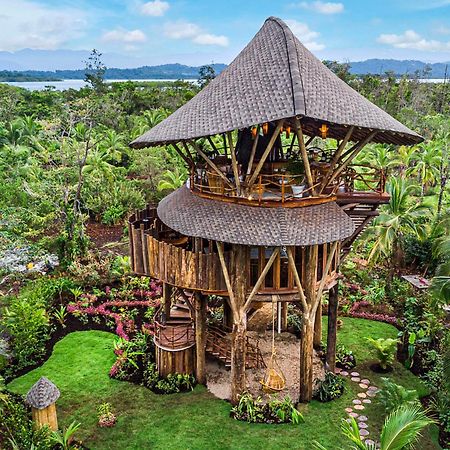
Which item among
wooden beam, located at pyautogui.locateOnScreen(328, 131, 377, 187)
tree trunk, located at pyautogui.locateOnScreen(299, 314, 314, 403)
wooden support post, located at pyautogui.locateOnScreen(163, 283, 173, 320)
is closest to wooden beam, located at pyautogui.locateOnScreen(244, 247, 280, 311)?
tree trunk, located at pyautogui.locateOnScreen(299, 314, 314, 403)

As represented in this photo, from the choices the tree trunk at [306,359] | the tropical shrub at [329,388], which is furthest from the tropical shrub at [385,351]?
the tree trunk at [306,359]

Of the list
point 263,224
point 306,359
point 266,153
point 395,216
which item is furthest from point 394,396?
point 395,216

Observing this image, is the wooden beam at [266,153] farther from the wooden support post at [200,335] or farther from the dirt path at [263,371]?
the dirt path at [263,371]

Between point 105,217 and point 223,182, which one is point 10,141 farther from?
point 223,182

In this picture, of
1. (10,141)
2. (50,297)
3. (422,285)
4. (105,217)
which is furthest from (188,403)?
(10,141)

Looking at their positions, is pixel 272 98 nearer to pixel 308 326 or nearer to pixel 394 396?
pixel 308 326

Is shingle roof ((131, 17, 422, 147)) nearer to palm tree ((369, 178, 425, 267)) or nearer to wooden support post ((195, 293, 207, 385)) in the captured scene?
wooden support post ((195, 293, 207, 385))
